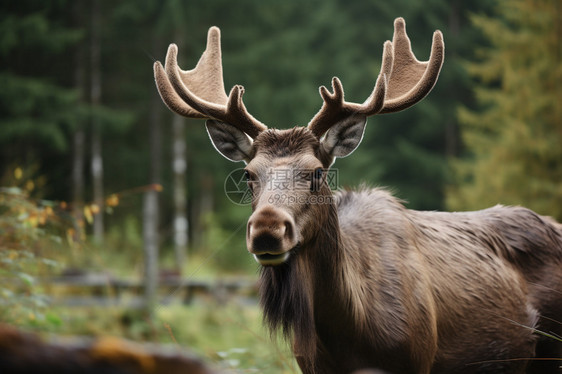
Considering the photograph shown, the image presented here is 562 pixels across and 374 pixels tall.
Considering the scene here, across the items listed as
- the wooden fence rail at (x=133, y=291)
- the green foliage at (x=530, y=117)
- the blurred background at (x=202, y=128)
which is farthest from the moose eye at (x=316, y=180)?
the green foliage at (x=530, y=117)

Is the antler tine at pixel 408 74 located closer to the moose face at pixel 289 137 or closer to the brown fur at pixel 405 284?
the moose face at pixel 289 137

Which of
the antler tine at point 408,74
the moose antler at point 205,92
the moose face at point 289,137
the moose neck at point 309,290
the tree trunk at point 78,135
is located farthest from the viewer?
the tree trunk at point 78,135

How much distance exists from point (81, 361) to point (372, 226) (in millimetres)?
3323

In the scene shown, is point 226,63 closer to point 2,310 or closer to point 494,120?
point 494,120

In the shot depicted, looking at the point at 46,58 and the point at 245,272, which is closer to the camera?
the point at 245,272

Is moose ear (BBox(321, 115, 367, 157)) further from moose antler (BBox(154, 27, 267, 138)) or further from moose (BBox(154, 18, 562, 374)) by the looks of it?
moose antler (BBox(154, 27, 267, 138))

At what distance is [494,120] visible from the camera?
16531 millimetres

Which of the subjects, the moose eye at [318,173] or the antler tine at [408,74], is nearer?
the moose eye at [318,173]

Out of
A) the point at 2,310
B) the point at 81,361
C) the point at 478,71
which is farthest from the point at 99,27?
the point at 81,361

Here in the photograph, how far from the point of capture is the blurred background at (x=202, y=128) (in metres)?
10.6

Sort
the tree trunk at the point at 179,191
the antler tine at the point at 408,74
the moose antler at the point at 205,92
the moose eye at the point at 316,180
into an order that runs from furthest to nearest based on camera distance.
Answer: the tree trunk at the point at 179,191 < the antler tine at the point at 408,74 < the moose antler at the point at 205,92 < the moose eye at the point at 316,180

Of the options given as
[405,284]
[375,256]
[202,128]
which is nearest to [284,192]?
[375,256]

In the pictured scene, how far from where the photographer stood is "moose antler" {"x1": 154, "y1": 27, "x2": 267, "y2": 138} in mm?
4379

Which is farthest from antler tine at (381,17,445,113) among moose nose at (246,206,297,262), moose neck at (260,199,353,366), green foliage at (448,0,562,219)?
green foliage at (448,0,562,219)
